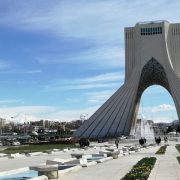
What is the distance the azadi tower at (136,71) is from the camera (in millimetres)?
57709

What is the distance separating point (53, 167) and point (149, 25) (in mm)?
55643

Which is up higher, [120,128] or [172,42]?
[172,42]

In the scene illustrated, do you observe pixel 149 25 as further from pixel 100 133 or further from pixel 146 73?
pixel 100 133

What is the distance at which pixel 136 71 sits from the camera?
63.1 m

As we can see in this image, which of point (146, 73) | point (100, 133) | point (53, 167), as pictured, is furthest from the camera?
point (146, 73)

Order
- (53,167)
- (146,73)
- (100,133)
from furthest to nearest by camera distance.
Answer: (146,73) < (100,133) < (53,167)

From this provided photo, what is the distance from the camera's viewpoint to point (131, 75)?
206 feet

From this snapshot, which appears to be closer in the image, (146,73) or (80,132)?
(80,132)

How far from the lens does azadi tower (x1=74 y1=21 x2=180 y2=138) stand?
5771cm

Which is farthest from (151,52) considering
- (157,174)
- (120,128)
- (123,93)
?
(157,174)

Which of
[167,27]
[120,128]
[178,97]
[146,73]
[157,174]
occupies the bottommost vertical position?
[157,174]

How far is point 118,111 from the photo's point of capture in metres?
58.6

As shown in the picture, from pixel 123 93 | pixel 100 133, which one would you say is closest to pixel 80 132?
pixel 100 133

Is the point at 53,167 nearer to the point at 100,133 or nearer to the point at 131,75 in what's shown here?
the point at 100,133
